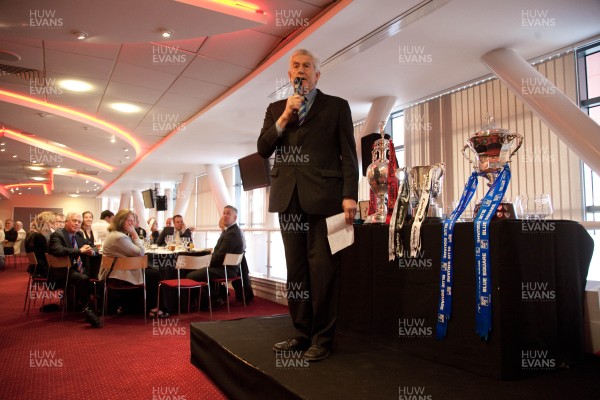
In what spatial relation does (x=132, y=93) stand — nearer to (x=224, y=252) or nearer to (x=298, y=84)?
(x=224, y=252)

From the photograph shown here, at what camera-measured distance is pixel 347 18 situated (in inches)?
147

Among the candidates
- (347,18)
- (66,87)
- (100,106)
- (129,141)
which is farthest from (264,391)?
(129,141)

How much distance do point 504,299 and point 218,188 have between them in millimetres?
9631

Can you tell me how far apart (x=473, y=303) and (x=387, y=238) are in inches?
24.5

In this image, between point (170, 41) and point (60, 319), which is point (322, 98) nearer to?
point (170, 41)

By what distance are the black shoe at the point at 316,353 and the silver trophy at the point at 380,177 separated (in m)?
0.87

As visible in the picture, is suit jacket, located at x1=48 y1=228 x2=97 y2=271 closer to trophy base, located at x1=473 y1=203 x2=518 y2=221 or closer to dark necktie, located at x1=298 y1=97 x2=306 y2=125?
dark necktie, located at x1=298 y1=97 x2=306 y2=125

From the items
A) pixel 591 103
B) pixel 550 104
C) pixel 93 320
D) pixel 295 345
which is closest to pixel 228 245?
pixel 93 320

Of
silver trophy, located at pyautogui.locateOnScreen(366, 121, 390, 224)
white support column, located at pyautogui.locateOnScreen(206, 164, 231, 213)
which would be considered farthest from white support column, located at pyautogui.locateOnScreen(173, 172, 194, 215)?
silver trophy, located at pyautogui.locateOnScreen(366, 121, 390, 224)

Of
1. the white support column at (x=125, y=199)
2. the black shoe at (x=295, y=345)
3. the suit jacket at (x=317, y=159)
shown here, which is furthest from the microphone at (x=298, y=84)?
the white support column at (x=125, y=199)

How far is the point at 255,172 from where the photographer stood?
8.32 m

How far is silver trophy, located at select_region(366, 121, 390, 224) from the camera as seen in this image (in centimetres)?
258

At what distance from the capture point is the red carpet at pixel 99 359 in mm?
2580

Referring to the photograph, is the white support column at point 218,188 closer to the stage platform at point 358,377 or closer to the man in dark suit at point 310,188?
the stage platform at point 358,377
